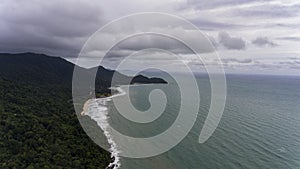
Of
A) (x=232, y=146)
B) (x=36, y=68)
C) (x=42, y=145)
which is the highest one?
(x=36, y=68)

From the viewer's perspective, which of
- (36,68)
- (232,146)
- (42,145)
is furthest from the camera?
(36,68)

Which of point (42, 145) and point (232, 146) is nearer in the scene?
point (42, 145)

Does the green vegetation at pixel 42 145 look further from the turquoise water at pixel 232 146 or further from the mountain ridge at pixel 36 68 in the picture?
the mountain ridge at pixel 36 68

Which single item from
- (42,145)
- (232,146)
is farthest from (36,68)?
(232,146)

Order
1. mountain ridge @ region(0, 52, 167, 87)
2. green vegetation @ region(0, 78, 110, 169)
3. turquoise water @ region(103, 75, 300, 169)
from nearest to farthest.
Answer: green vegetation @ region(0, 78, 110, 169), turquoise water @ region(103, 75, 300, 169), mountain ridge @ region(0, 52, 167, 87)

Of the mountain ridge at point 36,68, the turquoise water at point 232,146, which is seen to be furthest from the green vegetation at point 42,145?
the mountain ridge at point 36,68

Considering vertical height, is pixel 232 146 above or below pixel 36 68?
below

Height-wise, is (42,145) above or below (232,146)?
below

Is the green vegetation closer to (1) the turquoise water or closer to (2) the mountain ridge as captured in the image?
(1) the turquoise water

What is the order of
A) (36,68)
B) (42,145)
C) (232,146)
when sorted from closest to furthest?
(42,145) < (232,146) < (36,68)

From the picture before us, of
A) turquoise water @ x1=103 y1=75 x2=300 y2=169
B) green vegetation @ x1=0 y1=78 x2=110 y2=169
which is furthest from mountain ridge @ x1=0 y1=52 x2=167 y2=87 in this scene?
turquoise water @ x1=103 y1=75 x2=300 y2=169

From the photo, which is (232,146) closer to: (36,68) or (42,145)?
(42,145)
